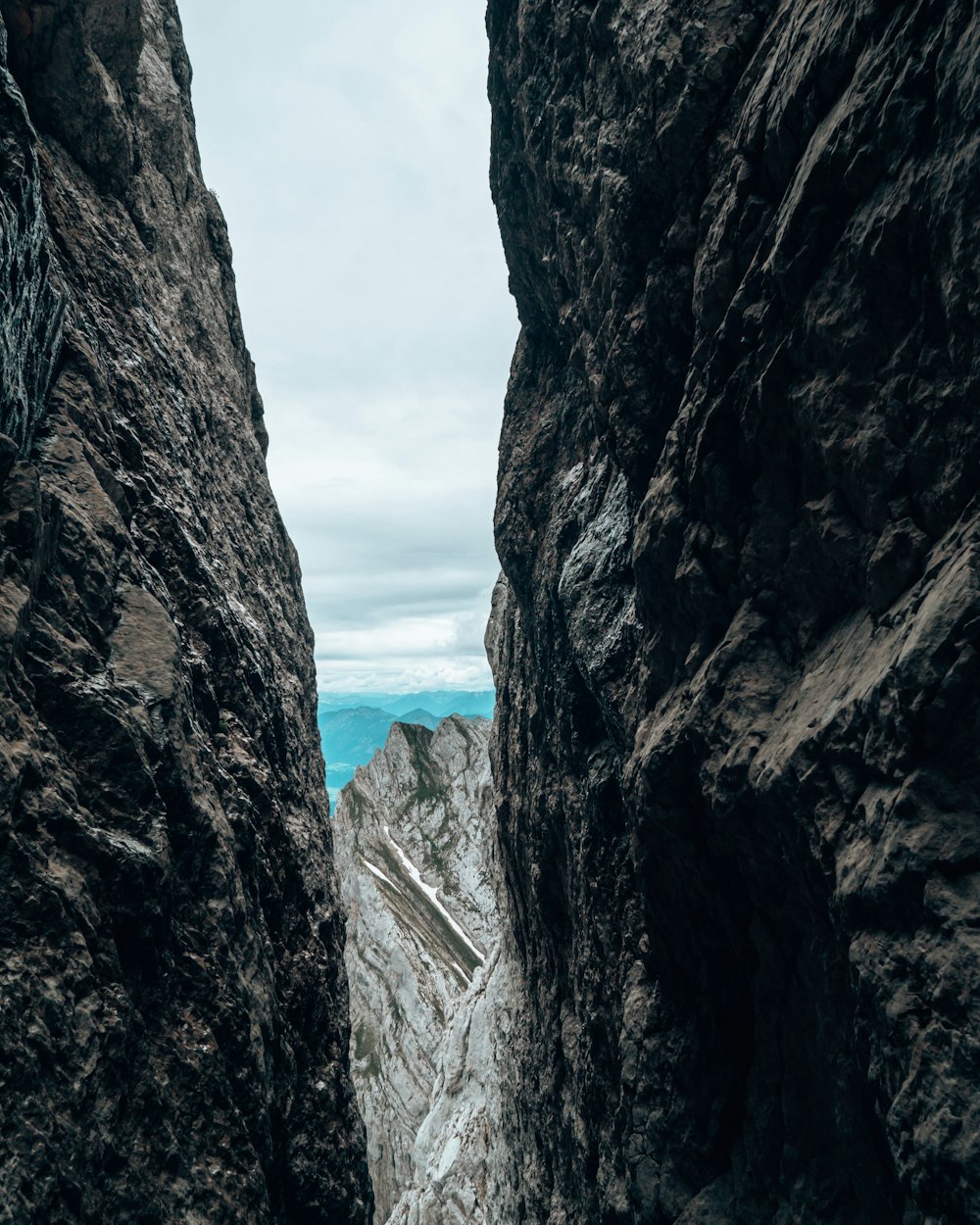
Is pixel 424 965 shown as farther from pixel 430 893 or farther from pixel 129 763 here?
pixel 129 763

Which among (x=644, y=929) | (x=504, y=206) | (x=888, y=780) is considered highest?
(x=504, y=206)

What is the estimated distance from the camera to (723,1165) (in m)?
14.4

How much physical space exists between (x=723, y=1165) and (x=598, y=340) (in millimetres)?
18503

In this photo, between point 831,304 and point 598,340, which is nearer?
point 831,304

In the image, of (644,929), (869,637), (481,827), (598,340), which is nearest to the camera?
(869,637)

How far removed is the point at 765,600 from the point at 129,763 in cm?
1104

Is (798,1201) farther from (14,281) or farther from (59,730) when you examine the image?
(14,281)

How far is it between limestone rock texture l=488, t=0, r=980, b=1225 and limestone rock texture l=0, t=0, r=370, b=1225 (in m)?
8.07

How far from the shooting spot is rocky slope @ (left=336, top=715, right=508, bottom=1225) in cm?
4575

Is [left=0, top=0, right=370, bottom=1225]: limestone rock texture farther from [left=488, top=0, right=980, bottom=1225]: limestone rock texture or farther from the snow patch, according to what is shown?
the snow patch

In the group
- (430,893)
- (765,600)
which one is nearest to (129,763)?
(765,600)

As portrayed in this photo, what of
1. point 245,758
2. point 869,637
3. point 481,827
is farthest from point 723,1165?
point 481,827

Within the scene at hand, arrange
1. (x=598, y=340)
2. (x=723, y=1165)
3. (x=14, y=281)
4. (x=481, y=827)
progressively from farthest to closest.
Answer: (x=481, y=827), (x=598, y=340), (x=723, y=1165), (x=14, y=281)

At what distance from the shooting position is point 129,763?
11.6m
